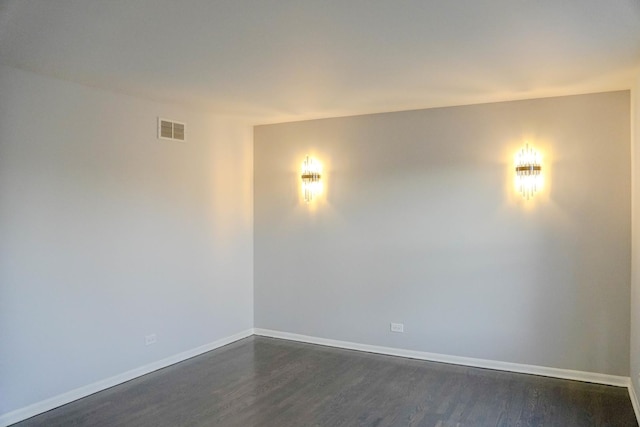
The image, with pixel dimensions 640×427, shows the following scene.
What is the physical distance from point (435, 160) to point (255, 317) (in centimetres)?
294

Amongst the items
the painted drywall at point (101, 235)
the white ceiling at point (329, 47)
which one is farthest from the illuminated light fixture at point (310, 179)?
the white ceiling at point (329, 47)

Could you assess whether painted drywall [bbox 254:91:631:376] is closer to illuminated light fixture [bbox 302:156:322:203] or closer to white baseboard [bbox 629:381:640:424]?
illuminated light fixture [bbox 302:156:322:203]

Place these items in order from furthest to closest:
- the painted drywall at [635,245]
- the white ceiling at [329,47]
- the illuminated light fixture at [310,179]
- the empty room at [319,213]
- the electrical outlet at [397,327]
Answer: the illuminated light fixture at [310,179], the electrical outlet at [397,327], the painted drywall at [635,245], the empty room at [319,213], the white ceiling at [329,47]

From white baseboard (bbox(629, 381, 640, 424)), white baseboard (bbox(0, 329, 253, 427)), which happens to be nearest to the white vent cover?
white baseboard (bbox(0, 329, 253, 427))

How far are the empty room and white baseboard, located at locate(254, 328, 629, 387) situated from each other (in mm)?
21

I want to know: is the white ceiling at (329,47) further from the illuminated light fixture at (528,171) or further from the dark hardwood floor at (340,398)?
the dark hardwood floor at (340,398)

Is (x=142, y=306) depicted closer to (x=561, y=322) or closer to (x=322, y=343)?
(x=322, y=343)

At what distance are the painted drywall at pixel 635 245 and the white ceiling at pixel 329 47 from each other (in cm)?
30

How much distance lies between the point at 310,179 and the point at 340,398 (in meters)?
2.54

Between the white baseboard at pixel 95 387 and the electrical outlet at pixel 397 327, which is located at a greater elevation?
the electrical outlet at pixel 397 327

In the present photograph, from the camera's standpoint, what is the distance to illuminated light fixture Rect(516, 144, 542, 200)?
14.4ft

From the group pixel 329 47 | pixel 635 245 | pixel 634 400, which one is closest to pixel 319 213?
pixel 329 47

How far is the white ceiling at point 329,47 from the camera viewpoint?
95.9 inches

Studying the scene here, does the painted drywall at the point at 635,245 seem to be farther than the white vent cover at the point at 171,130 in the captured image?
No
